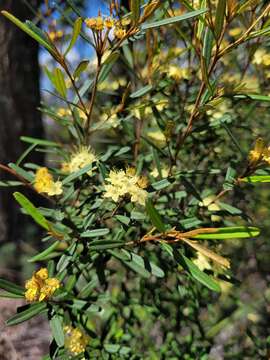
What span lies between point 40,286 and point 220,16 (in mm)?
605

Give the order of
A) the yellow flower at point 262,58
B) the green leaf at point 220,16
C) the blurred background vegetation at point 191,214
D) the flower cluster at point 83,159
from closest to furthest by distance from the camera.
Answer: the green leaf at point 220,16, the flower cluster at point 83,159, the yellow flower at point 262,58, the blurred background vegetation at point 191,214

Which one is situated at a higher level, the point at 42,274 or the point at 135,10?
the point at 135,10

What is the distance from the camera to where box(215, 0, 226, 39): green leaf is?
2.36 feet

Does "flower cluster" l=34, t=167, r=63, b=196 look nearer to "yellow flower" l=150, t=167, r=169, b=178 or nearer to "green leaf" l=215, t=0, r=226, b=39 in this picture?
"yellow flower" l=150, t=167, r=169, b=178

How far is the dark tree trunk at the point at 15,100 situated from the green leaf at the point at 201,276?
1.76 metres

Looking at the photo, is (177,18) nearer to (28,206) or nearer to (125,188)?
(125,188)

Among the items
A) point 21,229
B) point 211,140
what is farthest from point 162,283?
point 21,229

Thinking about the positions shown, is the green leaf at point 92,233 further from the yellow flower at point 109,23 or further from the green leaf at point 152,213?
the yellow flower at point 109,23

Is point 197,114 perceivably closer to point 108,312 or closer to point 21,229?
point 108,312

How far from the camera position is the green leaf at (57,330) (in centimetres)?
87

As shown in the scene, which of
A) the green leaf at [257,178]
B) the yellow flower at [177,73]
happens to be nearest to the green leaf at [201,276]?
the green leaf at [257,178]

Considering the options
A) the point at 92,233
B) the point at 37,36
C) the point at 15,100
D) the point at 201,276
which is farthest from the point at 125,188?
the point at 15,100

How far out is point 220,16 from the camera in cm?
75

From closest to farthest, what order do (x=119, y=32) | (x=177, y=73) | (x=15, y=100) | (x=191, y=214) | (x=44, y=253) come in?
(x=119, y=32)
(x=44, y=253)
(x=191, y=214)
(x=177, y=73)
(x=15, y=100)
